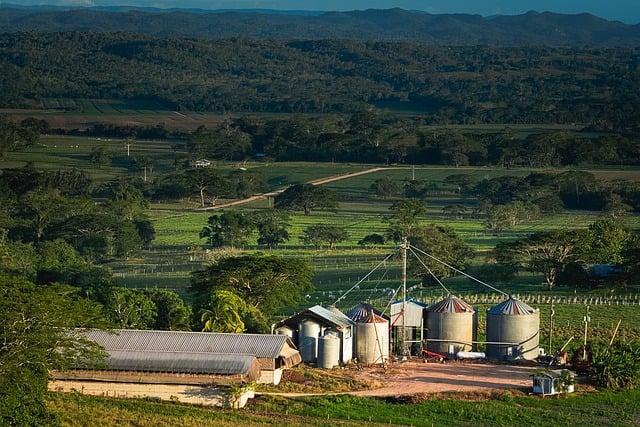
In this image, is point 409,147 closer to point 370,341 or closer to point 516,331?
point 516,331

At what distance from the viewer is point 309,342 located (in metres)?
36.4

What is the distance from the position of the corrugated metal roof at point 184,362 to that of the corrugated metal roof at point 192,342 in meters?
0.30

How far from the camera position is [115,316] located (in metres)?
37.9

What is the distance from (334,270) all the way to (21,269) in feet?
41.8

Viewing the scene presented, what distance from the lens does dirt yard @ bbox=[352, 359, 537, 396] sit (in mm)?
33438

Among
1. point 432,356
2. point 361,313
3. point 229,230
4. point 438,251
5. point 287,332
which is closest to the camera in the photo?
point 287,332

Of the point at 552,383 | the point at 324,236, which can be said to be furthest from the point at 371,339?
the point at 324,236

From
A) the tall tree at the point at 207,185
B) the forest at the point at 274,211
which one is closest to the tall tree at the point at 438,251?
the forest at the point at 274,211

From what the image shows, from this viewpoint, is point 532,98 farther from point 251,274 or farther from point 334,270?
point 251,274

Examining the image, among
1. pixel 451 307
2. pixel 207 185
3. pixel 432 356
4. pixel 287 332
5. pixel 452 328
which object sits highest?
pixel 451 307

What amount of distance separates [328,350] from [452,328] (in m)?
4.00

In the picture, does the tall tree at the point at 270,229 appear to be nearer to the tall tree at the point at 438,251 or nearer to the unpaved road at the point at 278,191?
the tall tree at the point at 438,251

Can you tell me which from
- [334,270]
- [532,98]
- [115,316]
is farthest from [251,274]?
[532,98]

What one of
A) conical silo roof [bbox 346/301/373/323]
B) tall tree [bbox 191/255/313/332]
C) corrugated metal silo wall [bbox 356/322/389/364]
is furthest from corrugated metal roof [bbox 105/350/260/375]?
tall tree [bbox 191/255/313/332]
